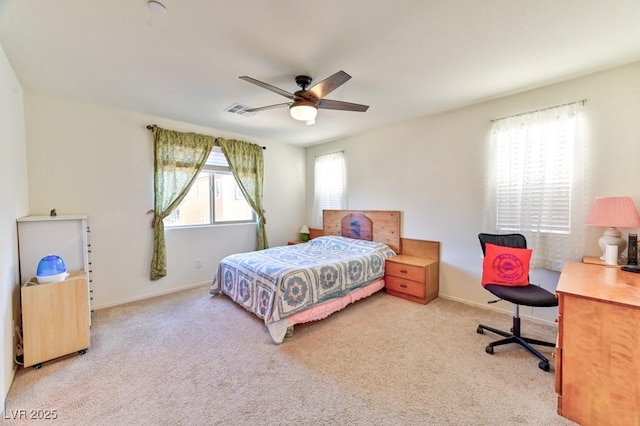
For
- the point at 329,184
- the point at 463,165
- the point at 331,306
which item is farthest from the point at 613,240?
the point at 329,184

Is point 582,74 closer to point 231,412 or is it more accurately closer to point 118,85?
point 231,412

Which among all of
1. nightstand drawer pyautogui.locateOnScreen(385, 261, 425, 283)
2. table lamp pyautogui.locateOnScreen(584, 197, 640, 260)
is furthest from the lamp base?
nightstand drawer pyautogui.locateOnScreen(385, 261, 425, 283)

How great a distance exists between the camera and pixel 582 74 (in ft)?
8.02

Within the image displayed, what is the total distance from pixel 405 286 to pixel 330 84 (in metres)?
2.70

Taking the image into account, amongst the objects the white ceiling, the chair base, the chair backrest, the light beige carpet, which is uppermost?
the white ceiling

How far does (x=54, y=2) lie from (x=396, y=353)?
3484 mm

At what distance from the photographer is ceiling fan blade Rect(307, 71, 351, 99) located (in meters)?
1.87

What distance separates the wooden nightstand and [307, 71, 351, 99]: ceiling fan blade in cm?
242

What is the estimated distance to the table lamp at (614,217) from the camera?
202cm

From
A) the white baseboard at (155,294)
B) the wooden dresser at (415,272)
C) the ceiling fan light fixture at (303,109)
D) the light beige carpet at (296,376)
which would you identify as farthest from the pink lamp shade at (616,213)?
the white baseboard at (155,294)

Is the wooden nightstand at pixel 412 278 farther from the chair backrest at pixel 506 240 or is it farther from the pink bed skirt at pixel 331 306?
the chair backrest at pixel 506 240

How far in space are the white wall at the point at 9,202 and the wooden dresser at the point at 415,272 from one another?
366cm

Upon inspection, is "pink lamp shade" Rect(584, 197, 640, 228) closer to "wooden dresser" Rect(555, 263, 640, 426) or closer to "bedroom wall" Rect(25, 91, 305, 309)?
"wooden dresser" Rect(555, 263, 640, 426)

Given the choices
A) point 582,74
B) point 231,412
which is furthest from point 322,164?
point 231,412
